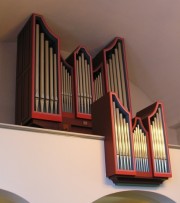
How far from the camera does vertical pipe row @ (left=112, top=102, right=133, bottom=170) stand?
5.32 meters

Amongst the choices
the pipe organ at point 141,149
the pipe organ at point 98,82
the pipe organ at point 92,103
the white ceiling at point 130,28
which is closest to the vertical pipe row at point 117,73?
the pipe organ at point 92,103

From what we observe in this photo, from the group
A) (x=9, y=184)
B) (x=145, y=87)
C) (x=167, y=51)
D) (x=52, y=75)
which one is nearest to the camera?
(x=9, y=184)

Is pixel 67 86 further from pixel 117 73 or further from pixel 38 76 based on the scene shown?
pixel 117 73

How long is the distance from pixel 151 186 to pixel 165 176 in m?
0.27

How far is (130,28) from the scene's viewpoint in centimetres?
749

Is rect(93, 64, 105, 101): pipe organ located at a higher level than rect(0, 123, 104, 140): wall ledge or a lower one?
higher

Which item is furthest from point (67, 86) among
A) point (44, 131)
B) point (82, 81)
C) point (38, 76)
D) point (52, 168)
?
point (52, 168)

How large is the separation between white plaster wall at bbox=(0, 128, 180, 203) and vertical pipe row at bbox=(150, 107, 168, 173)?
0.54 meters

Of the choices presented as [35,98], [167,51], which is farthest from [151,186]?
[167,51]

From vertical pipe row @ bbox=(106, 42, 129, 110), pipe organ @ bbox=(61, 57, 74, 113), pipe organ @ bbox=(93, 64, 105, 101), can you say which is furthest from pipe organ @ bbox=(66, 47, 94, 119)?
vertical pipe row @ bbox=(106, 42, 129, 110)

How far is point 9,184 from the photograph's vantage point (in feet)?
14.8

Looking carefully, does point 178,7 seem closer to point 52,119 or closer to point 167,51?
point 167,51

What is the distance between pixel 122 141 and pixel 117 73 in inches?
97.2

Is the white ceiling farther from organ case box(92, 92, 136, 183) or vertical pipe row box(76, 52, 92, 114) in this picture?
organ case box(92, 92, 136, 183)
